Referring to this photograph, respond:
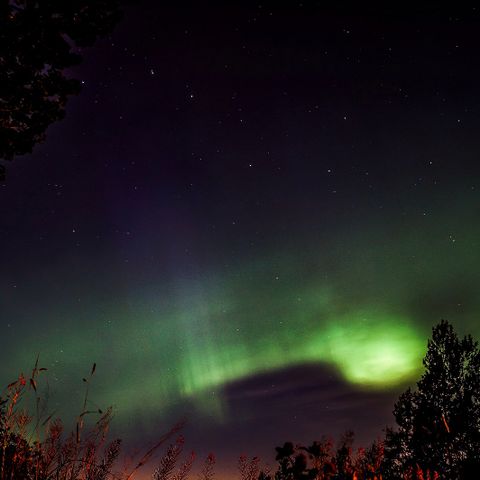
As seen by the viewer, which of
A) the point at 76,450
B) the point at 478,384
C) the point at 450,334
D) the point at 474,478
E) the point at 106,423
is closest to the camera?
the point at 76,450

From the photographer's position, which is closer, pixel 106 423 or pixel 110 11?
pixel 106 423

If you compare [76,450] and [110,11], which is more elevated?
[110,11]

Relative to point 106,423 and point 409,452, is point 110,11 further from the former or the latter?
point 409,452

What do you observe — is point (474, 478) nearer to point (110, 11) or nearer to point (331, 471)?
point (331, 471)

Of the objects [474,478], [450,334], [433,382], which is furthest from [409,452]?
[474,478]

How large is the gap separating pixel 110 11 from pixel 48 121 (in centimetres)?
250

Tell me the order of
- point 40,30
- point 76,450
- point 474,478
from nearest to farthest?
1. point 76,450
2. point 474,478
3. point 40,30

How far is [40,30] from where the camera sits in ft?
24.1

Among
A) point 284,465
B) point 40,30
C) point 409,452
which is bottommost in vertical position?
point 409,452

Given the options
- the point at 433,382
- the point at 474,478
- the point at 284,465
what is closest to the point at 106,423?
the point at 284,465

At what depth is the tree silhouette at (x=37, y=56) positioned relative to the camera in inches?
282

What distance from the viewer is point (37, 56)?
748 cm

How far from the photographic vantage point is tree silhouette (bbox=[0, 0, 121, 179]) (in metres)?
7.17

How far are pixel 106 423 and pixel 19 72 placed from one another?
7.50 m
